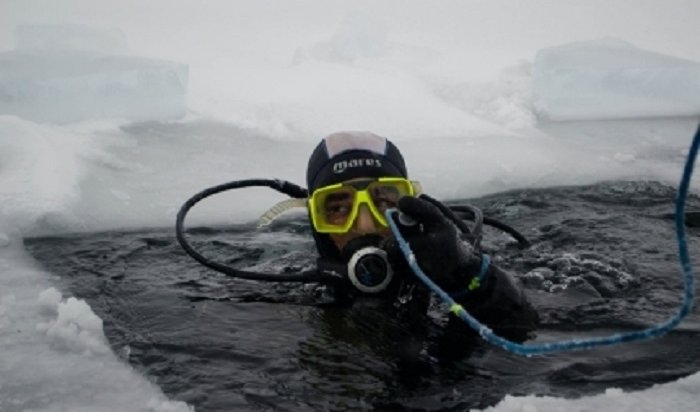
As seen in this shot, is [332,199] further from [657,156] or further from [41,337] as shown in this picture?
[657,156]

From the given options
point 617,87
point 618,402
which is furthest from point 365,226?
point 617,87

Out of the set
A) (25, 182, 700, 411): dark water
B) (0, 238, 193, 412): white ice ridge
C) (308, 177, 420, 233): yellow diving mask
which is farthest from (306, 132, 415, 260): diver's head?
(0, 238, 193, 412): white ice ridge

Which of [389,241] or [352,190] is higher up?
[352,190]

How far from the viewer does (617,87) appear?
7.58 meters

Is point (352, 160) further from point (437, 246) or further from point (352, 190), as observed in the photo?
point (437, 246)

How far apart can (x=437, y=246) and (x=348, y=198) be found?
31.5 inches

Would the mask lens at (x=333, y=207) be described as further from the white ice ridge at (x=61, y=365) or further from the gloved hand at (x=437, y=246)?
the white ice ridge at (x=61, y=365)

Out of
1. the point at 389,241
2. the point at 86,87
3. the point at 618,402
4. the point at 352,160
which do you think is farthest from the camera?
the point at 86,87

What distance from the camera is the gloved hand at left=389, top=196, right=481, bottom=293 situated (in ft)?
7.05

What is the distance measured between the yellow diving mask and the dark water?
366 millimetres

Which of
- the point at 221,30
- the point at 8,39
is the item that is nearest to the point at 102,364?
the point at 8,39

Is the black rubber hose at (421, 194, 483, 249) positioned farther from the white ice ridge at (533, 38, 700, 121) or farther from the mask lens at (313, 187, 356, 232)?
Result: the white ice ridge at (533, 38, 700, 121)

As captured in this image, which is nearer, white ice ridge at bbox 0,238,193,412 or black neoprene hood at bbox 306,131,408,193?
white ice ridge at bbox 0,238,193,412

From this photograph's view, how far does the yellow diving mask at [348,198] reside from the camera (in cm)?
279
